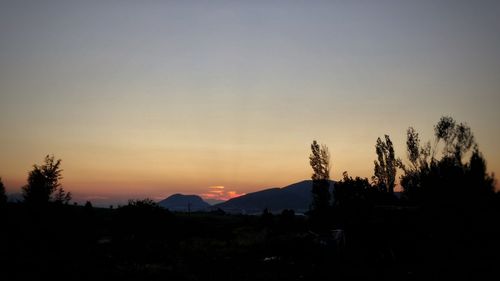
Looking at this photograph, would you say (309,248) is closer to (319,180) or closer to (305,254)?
(305,254)

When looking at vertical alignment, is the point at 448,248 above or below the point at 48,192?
below

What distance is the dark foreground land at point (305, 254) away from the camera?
20766 mm

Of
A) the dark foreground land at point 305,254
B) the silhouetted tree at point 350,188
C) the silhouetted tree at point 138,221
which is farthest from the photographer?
the silhouetted tree at point 350,188

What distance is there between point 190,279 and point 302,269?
7.11 metres

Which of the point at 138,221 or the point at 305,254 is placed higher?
the point at 138,221

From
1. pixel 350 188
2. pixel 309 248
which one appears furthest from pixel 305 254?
pixel 350 188

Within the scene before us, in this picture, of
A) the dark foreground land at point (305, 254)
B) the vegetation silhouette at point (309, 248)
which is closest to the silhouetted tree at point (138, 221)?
the vegetation silhouette at point (309, 248)

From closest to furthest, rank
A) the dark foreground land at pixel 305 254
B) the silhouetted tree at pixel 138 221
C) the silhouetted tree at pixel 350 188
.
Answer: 1. the dark foreground land at pixel 305 254
2. the silhouetted tree at pixel 138 221
3. the silhouetted tree at pixel 350 188

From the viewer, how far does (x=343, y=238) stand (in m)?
27.0

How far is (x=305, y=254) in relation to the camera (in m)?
28.9

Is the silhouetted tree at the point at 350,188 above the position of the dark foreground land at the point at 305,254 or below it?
above

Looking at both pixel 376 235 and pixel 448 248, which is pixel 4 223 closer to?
pixel 376 235

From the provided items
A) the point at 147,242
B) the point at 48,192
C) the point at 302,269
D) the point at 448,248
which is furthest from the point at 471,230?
→ the point at 48,192

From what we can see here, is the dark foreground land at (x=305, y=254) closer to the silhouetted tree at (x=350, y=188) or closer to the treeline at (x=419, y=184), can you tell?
the treeline at (x=419, y=184)
